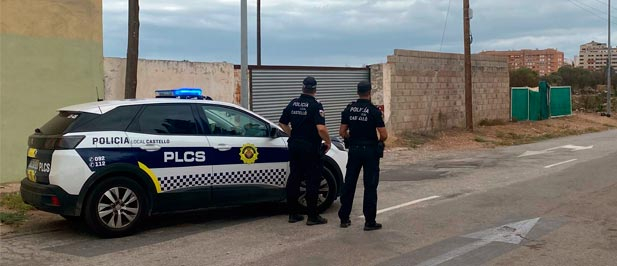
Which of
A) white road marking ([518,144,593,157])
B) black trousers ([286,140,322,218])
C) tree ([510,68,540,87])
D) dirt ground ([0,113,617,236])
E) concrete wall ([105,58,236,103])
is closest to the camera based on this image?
black trousers ([286,140,322,218])

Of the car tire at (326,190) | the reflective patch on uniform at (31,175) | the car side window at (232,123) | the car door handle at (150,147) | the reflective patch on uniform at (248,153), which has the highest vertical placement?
the car side window at (232,123)

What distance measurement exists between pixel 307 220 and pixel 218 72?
8.98 meters

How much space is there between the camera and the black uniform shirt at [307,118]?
7.33 m

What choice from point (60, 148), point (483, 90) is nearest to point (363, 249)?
point (60, 148)

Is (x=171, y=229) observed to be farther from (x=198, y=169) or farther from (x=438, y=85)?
(x=438, y=85)

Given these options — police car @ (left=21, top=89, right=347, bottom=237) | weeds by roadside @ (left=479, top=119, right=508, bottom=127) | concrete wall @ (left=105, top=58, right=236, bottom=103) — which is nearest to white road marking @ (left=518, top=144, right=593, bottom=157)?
weeds by roadside @ (left=479, top=119, right=508, bottom=127)

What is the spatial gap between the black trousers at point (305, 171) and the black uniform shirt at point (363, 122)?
21.4 inches

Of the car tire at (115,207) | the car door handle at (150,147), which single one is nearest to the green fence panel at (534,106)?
the car door handle at (150,147)

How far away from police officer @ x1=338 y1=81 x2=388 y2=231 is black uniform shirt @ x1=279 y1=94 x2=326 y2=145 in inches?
12.4

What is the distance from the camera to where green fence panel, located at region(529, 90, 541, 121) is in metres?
32.7

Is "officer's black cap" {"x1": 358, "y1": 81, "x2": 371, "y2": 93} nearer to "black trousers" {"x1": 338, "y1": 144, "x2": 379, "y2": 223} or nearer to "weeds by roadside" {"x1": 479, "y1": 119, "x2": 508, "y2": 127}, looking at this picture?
"black trousers" {"x1": 338, "y1": 144, "x2": 379, "y2": 223}

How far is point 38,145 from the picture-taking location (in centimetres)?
686

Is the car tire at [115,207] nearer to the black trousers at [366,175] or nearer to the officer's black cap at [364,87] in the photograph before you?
the black trousers at [366,175]

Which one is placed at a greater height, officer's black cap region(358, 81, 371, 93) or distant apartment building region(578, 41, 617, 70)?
distant apartment building region(578, 41, 617, 70)
